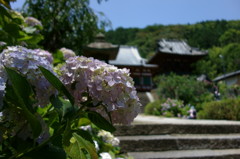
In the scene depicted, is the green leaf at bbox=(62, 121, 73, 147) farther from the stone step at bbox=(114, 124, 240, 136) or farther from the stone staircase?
the stone step at bbox=(114, 124, 240, 136)

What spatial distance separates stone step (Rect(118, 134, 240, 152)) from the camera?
281 cm

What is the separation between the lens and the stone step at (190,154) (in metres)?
2.56

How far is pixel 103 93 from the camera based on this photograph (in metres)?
0.66

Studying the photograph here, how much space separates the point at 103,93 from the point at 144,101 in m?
16.1

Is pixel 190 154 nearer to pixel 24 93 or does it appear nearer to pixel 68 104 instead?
pixel 68 104

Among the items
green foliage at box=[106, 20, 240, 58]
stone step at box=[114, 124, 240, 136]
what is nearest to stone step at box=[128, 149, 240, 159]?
stone step at box=[114, 124, 240, 136]

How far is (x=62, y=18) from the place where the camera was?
724 centimetres

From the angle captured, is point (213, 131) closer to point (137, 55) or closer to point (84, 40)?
point (84, 40)

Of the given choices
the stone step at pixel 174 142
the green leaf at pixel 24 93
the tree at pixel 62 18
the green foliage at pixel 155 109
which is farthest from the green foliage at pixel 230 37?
the green leaf at pixel 24 93

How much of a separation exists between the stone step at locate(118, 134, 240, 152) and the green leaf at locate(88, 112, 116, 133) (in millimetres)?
2206

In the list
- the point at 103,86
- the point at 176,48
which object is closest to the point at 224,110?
the point at 103,86

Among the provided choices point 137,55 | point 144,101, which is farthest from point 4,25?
point 137,55

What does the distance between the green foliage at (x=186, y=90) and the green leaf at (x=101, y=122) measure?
10.8 metres

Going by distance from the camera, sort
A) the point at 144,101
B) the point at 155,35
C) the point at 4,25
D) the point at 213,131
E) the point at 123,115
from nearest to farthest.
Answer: the point at 123,115 → the point at 4,25 → the point at 213,131 → the point at 144,101 → the point at 155,35
